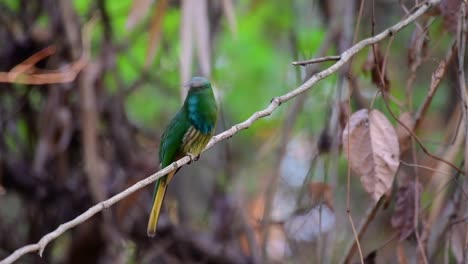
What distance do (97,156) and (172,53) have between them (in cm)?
169

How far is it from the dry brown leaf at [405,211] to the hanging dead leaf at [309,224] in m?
0.26

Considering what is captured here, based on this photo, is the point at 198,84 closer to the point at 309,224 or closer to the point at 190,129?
the point at 190,129

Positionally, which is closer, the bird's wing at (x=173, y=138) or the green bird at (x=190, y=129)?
Answer: the green bird at (x=190, y=129)

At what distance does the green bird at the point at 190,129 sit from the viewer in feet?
7.17

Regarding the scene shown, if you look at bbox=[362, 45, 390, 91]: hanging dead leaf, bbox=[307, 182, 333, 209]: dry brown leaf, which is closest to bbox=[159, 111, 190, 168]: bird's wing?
bbox=[307, 182, 333, 209]: dry brown leaf

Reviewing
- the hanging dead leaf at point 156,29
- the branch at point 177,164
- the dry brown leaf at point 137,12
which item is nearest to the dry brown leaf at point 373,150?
the branch at point 177,164

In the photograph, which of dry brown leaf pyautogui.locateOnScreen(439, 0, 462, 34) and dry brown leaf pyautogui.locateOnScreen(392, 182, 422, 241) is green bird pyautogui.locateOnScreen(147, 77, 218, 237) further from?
dry brown leaf pyautogui.locateOnScreen(439, 0, 462, 34)

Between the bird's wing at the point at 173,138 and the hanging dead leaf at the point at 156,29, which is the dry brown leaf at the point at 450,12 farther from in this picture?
the hanging dead leaf at the point at 156,29

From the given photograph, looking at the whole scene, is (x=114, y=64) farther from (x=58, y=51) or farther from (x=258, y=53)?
(x=258, y=53)

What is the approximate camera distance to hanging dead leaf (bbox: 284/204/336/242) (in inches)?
103

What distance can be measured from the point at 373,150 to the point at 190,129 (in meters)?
0.54

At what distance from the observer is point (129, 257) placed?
4270 millimetres

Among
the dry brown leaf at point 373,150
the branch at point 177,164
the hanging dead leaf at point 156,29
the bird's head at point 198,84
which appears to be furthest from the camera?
the hanging dead leaf at point 156,29

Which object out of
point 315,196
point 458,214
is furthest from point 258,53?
point 458,214
